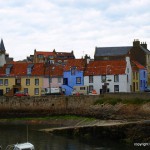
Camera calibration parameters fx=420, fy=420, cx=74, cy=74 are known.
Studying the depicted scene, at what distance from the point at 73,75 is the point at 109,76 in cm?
740

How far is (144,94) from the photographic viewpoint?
6544 cm

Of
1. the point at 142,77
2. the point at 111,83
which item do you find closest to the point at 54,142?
the point at 111,83

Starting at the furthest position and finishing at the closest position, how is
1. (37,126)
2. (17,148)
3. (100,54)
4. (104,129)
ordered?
(100,54), (37,126), (104,129), (17,148)

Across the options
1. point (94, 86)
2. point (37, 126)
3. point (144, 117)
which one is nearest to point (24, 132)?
point (37, 126)

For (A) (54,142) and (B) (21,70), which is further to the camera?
(B) (21,70)

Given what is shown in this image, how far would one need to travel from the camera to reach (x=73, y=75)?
80.9 meters

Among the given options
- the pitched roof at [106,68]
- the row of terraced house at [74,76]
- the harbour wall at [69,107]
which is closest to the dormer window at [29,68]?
the row of terraced house at [74,76]

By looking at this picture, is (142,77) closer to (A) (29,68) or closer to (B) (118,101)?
(B) (118,101)

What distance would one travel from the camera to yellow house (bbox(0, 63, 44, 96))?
266ft

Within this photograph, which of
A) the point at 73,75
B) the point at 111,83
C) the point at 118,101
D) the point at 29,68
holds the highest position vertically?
the point at 29,68

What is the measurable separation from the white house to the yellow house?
9396mm

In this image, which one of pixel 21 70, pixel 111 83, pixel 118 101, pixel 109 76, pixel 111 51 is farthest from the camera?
pixel 111 51

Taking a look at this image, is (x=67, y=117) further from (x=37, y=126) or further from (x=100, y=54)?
(x=100, y=54)

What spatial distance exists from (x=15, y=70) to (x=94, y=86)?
54.9 ft
